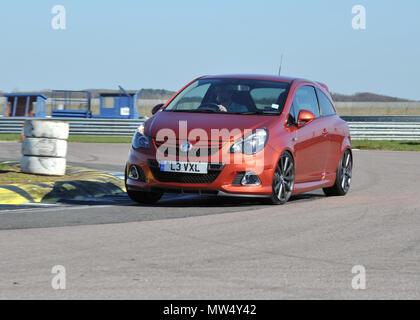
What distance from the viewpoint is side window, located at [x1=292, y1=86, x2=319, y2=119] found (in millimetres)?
10266

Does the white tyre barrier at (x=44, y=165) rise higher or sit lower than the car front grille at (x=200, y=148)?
lower

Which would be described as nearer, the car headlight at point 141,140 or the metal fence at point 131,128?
the car headlight at point 141,140

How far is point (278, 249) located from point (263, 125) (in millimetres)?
3059

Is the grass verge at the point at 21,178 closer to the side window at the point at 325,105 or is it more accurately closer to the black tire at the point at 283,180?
the black tire at the point at 283,180

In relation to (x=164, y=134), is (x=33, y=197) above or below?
below

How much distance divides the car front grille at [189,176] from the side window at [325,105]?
8.78ft

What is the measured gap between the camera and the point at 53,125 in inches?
454

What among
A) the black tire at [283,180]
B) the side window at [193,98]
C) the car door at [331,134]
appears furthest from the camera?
the car door at [331,134]

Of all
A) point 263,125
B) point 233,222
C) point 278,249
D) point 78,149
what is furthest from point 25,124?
point 78,149

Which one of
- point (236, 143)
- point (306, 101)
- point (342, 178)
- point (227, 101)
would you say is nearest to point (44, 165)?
point (227, 101)

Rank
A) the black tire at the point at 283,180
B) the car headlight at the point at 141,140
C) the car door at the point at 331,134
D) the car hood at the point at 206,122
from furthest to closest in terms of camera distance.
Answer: the car door at the point at 331,134, the black tire at the point at 283,180, the car headlight at the point at 141,140, the car hood at the point at 206,122

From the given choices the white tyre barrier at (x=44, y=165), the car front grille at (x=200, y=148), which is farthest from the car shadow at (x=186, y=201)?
the white tyre barrier at (x=44, y=165)

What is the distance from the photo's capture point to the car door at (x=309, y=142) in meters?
9.97
